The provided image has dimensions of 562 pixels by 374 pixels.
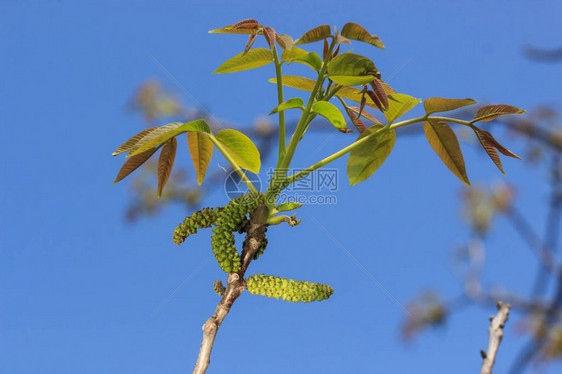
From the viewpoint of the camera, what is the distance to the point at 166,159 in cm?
142

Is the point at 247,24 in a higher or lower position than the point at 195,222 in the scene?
higher

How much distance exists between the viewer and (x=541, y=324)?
208cm

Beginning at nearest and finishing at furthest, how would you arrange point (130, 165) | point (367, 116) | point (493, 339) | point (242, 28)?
1. point (493, 339)
2. point (242, 28)
3. point (130, 165)
4. point (367, 116)

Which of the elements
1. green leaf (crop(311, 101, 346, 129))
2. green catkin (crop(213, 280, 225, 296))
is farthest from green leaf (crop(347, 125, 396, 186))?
green catkin (crop(213, 280, 225, 296))

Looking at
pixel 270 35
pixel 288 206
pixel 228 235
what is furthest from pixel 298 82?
pixel 228 235

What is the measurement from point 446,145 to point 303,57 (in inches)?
20.1

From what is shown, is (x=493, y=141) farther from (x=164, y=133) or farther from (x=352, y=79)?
(x=164, y=133)

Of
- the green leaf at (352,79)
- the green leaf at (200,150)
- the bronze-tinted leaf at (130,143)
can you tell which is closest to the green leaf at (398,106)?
the green leaf at (352,79)

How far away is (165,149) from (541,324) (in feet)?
5.81

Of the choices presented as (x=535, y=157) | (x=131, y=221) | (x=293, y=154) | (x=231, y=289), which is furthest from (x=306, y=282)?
(x=535, y=157)

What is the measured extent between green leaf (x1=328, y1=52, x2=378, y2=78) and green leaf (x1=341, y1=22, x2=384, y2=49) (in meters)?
0.04

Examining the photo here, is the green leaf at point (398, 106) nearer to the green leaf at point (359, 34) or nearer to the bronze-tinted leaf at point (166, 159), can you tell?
the green leaf at point (359, 34)

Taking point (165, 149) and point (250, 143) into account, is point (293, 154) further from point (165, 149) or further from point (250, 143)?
point (165, 149)

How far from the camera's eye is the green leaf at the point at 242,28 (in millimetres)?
1224
